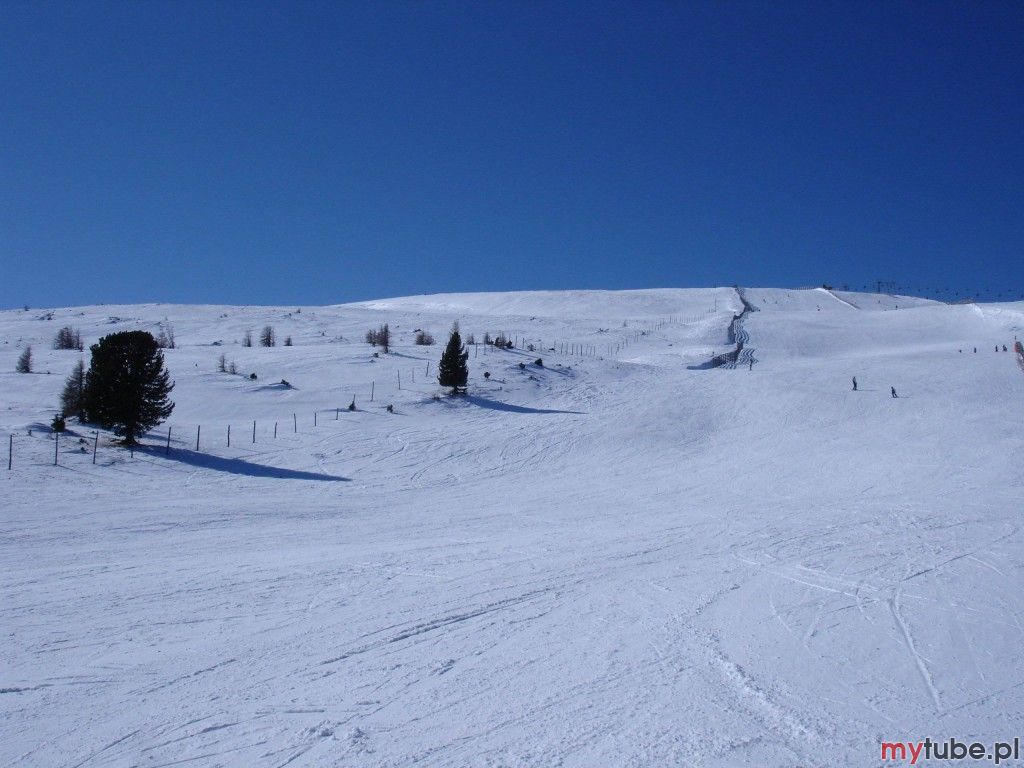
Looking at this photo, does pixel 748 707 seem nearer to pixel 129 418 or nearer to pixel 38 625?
pixel 38 625

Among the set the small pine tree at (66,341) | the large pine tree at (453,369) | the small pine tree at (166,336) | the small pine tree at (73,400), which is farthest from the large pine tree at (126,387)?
the small pine tree at (66,341)

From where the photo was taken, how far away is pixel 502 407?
32.0 metres

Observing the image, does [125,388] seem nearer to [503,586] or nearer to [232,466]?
[232,466]

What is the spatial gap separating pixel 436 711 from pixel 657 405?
1089 inches

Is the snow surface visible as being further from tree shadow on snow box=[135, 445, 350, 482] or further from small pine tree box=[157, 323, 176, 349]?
small pine tree box=[157, 323, 176, 349]

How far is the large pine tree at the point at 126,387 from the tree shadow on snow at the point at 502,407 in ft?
43.7

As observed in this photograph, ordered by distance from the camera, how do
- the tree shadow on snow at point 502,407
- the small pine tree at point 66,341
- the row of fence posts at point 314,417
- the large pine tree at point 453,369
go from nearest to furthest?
the row of fence posts at point 314,417 < the tree shadow on snow at point 502,407 < the large pine tree at point 453,369 < the small pine tree at point 66,341

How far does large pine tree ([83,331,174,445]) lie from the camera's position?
21312 mm

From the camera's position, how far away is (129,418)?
21.4 m

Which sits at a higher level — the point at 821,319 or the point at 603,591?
the point at 821,319

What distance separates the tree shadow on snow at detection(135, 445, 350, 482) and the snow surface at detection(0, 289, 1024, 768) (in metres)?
0.16

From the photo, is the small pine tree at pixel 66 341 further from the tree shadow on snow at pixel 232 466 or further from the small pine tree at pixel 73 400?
the tree shadow on snow at pixel 232 466

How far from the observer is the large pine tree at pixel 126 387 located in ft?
69.9

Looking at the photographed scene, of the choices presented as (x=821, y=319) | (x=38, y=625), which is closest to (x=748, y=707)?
(x=38, y=625)
